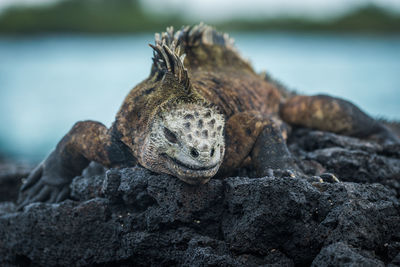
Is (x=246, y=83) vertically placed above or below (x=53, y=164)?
above

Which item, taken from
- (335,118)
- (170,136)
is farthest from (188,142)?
(335,118)

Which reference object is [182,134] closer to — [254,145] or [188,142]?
[188,142]

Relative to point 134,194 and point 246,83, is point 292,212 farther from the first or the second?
point 246,83

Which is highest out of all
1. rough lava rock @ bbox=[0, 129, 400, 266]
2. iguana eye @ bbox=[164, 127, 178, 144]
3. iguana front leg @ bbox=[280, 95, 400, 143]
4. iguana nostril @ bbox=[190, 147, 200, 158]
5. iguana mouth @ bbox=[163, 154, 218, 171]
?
iguana front leg @ bbox=[280, 95, 400, 143]

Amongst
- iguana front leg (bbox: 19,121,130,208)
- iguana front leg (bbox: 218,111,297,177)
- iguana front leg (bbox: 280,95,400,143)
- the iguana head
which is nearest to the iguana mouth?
the iguana head

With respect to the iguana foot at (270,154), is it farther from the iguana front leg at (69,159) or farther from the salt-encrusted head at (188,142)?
the iguana front leg at (69,159)

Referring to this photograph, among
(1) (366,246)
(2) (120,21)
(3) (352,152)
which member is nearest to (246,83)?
(3) (352,152)

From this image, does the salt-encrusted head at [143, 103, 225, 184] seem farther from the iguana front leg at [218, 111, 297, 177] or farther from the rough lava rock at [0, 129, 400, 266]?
the iguana front leg at [218, 111, 297, 177]
